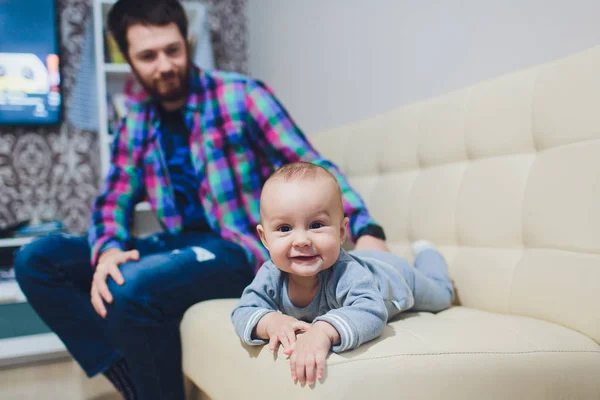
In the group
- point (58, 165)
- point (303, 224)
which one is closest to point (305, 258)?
point (303, 224)

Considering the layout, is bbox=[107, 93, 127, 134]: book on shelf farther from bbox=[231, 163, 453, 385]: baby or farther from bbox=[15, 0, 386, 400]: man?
bbox=[231, 163, 453, 385]: baby

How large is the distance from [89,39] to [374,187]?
2045mm

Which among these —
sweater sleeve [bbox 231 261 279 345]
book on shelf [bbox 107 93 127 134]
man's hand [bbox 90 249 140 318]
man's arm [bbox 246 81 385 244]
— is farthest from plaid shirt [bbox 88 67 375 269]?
book on shelf [bbox 107 93 127 134]

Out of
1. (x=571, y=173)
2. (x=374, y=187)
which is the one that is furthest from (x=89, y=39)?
(x=571, y=173)

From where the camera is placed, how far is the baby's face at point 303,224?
34.6 inches

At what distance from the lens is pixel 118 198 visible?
1638mm

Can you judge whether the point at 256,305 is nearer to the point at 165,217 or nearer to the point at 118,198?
the point at 165,217

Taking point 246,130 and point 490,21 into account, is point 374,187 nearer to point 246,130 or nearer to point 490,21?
point 246,130

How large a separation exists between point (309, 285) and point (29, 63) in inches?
103

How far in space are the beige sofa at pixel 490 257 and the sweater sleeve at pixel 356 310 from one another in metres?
0.02

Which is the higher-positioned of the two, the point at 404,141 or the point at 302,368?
the point at 404,141

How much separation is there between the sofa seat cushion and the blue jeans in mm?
256

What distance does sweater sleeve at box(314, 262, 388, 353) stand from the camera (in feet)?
2.60

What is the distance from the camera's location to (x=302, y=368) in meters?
0.76
